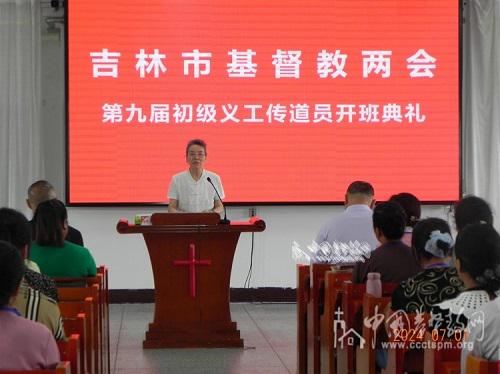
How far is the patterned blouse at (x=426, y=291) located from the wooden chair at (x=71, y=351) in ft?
3.70

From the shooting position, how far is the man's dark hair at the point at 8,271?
7.83 ft

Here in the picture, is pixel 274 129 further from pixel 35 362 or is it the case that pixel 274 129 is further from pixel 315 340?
pixel 35 362

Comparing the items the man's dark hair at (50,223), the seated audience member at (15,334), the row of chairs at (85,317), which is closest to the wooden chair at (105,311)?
the row of chairs at (85,317)

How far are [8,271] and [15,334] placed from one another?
0.17 meters

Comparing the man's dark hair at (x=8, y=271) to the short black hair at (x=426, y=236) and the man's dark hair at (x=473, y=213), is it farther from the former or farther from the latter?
the man's dark hair at (x=473, y=213)

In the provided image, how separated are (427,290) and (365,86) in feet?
15.8

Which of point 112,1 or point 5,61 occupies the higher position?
point 112,1

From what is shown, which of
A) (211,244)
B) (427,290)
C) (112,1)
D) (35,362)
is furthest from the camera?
(112,1)

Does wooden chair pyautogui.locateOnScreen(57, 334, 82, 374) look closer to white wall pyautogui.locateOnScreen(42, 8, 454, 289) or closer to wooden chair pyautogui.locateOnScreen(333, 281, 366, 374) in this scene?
wooden chair pyautogui.locateOnScreen(333, 281, 366, 374)

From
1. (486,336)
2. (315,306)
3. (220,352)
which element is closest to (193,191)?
(220,352)

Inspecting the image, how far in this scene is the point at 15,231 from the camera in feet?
10.8

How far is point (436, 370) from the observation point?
97.5 inches

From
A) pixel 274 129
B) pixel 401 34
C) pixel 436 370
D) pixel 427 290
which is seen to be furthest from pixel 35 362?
pixel 401 34

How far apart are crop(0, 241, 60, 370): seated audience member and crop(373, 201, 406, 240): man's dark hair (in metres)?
2.01
